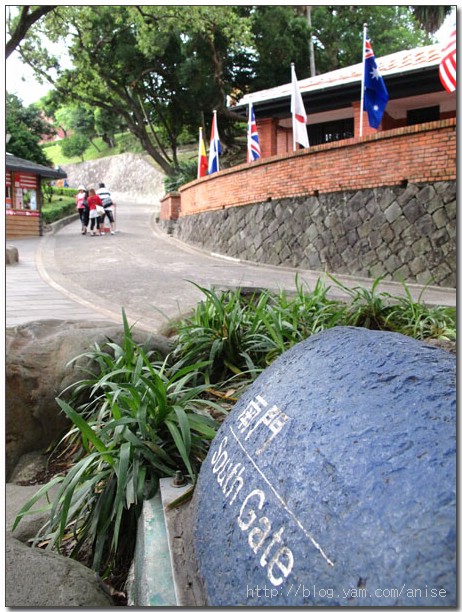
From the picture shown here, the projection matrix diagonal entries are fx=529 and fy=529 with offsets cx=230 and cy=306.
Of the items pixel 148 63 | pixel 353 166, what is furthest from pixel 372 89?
pixel 148 63

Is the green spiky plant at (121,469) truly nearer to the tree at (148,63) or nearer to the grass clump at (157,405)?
the grass clump at (157,405)

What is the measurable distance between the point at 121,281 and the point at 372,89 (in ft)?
22.6

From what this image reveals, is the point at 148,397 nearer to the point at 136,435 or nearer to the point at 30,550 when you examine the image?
the point at 136,435

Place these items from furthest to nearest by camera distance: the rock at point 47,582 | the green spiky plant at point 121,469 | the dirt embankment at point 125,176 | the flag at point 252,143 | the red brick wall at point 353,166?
the dirt embankment at point 125,176
the flag at point 252,143
the red brick wall at point 353,166
the green spiky plant at point 121,469
the rock at point 47,582

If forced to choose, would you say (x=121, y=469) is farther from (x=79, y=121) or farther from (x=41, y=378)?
(x=79, y=121)

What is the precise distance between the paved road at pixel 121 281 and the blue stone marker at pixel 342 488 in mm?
2124

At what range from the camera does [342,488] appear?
985 mm

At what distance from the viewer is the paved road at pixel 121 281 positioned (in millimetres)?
5328

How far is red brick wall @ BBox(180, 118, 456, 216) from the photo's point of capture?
8.62 metres

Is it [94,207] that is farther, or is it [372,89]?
[94,207]

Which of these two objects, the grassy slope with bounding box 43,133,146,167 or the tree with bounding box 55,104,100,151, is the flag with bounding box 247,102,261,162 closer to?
the grassy slope with bounding box 43,133,146,167

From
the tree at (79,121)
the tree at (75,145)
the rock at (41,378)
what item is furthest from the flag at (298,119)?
the tree at (75,145)

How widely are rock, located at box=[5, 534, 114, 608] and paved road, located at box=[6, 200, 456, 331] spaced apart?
1996 millimetres

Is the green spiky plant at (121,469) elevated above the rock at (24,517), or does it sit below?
above
